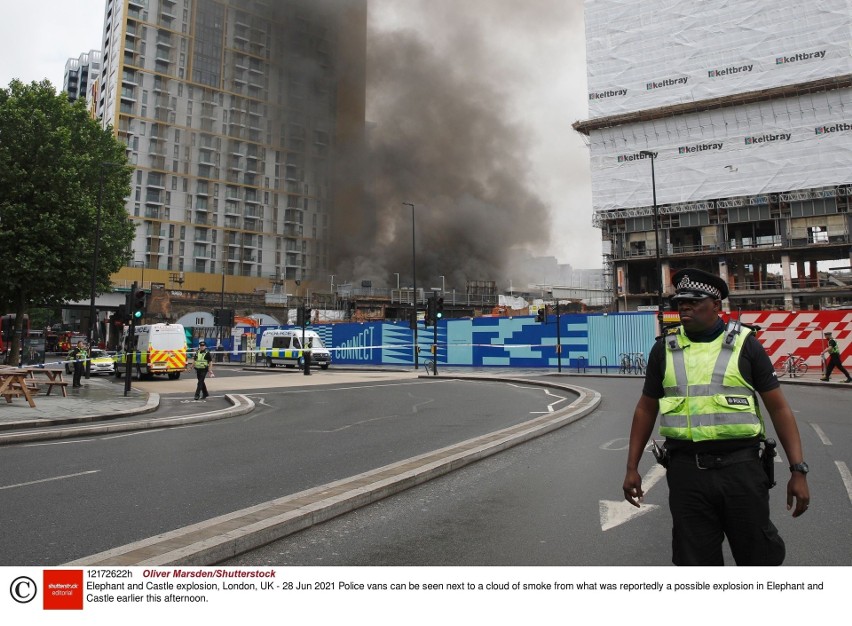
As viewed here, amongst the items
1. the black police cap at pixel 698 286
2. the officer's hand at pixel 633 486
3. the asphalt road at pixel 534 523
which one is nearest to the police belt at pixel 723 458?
the officer's hand at pixel 633 486

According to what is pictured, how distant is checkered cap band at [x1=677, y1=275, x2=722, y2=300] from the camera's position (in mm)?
2787

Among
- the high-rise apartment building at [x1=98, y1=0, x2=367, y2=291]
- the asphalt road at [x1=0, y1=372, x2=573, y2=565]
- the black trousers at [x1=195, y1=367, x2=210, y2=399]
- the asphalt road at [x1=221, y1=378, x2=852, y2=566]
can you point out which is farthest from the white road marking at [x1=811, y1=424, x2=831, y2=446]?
the high-rise apartment building at [x1=98, y1=0, x2=367, y2=291]

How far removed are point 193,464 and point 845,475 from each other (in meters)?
6.80

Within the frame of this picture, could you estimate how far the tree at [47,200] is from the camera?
2273cm

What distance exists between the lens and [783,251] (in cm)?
5334

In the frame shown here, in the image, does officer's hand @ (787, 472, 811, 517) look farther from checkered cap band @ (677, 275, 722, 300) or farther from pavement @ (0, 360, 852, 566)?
pavement @ (0, 360, 852, 566)

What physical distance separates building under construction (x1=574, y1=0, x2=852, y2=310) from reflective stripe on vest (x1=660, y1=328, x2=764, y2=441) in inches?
1855

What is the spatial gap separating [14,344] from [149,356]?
5.03 metres

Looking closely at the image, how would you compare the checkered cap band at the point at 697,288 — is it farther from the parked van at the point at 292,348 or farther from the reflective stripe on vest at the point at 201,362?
the parked van at the point at 292,348

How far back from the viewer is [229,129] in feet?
294

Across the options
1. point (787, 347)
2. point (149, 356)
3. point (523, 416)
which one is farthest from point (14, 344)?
point (787, 347)

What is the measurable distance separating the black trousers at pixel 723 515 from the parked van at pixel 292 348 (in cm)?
2904

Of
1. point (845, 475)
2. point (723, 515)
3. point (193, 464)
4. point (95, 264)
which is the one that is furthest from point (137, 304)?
point (723, 515)

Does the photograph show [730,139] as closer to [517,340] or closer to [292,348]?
[517,340]
